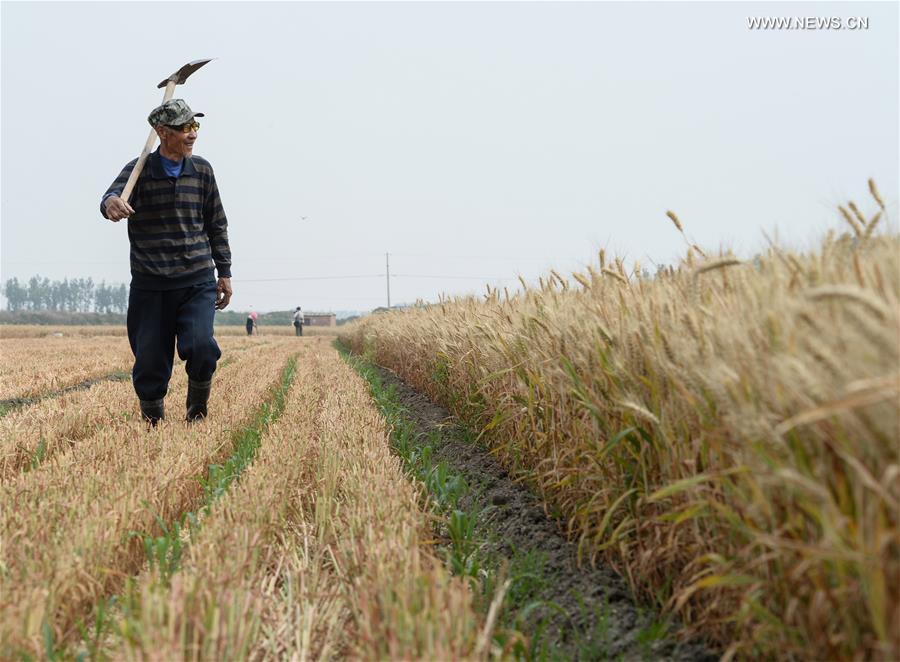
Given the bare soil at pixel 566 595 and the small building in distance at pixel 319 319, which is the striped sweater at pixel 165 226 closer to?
the bare soil at pixel 566 595

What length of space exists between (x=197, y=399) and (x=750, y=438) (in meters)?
4.47

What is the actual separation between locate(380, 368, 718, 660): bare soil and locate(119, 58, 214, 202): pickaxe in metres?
2.89

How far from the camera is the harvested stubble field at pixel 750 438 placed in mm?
1113

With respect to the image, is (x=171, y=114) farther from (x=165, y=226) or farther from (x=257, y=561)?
(x=257, y=561)

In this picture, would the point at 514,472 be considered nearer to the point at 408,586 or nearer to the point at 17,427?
the point at 408,586

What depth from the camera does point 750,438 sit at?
1.37 m

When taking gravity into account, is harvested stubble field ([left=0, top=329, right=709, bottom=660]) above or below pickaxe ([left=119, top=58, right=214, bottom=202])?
below

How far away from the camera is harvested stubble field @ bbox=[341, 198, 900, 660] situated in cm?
111

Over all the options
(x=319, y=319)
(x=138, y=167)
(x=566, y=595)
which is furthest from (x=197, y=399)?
(x=319, y=319)

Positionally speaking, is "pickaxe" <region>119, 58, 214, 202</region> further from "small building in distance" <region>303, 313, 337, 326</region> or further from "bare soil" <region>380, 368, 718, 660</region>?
"small building in distance" <region>303, 313, 337, 326</region>

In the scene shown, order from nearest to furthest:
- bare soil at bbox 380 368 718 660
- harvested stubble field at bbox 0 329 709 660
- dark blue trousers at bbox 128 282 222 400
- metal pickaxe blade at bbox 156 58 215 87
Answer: harvested stubble field at bbox 0 329 709 660 → bare soil at bbox 380 368 718 660 → dark blue trousers at bbox 128 282 222 400 → metal pickaxe blade at bbox 156 58 215 87

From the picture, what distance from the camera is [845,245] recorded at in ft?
5.90

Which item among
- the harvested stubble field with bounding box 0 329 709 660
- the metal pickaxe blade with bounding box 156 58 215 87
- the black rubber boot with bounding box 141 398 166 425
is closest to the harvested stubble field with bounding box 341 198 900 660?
the harvested stubble field with bounding box 0 329 709 660

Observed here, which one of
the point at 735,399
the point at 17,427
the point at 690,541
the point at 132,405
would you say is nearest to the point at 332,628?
the point at 690,541
